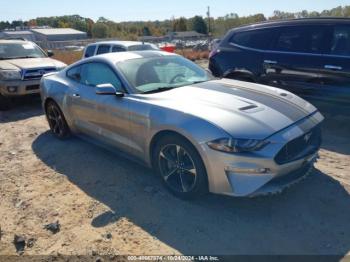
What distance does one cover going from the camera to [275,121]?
3.56 m

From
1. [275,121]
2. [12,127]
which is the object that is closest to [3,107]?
[12,127]

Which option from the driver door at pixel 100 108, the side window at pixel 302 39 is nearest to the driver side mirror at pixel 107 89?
the driver door at pixel 100 108

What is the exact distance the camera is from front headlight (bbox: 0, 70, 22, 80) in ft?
27.7

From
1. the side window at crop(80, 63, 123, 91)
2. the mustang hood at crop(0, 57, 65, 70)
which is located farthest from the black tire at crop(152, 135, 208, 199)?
the mustang hood at crop(0, 57, 65, 70)

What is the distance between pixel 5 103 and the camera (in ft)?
28.9

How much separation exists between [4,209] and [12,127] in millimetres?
3673

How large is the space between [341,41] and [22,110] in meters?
7.20

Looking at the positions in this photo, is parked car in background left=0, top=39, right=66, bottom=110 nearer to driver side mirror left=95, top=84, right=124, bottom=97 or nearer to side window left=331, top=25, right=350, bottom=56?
driver side mirror left=95, top=84, right=124, bottom=97

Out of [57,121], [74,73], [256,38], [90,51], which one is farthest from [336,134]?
[90,51]

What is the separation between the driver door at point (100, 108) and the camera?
4.41 meters

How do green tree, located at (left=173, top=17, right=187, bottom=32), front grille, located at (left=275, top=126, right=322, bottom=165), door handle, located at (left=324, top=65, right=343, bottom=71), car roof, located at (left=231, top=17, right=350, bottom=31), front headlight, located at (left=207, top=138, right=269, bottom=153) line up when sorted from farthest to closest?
1. green tree, located at (left=173, top=17, right=187, bottom=32)
2. car roof, located at (left=231, top=17, right=350, bottom=31)
3. door handle, located at (left=324, top=65, right=343, bottom=71)
4. front grille, located at (left=275, top=126, right=322, bottom=165)
5. front headlight, located at (left=207, top=138, right=269, bottom=153)

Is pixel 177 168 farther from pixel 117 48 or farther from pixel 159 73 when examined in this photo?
pixel 117 48

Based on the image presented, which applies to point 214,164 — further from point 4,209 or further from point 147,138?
point 4,209

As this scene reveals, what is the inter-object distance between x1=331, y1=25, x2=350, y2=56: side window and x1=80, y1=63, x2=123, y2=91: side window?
356 cm
